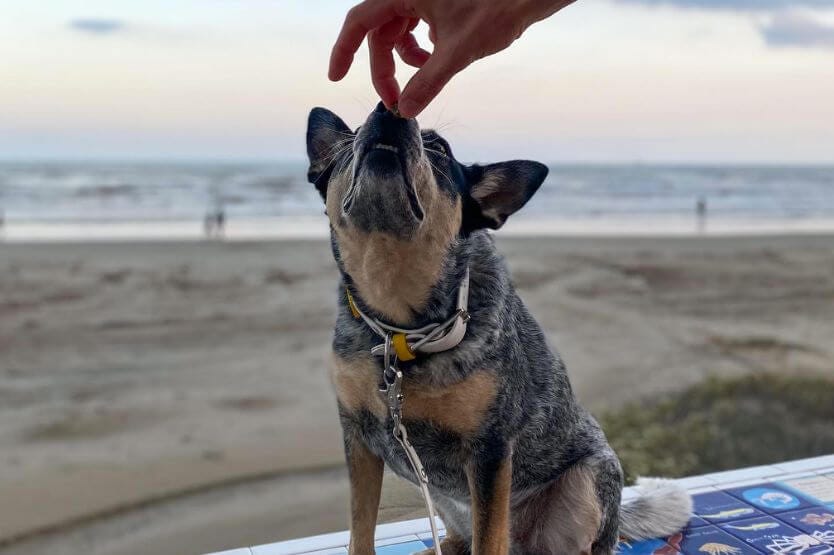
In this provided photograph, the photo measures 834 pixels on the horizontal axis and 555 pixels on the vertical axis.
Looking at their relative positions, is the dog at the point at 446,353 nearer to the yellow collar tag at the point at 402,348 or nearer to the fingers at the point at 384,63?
the yellow collar tag at the point at 402,348

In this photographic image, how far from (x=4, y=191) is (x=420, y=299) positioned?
3122cm

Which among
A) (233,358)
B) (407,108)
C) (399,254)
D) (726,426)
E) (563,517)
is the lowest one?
(233,358)

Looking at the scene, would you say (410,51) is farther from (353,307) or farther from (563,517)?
(563,517)

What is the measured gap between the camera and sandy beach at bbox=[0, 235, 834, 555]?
563cm

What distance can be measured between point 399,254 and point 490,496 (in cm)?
77

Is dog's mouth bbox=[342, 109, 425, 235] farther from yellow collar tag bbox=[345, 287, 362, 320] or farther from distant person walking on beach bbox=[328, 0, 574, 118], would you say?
yellow collar tag bbox=[345, 287, 362, 320]

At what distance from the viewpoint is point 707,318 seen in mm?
11352

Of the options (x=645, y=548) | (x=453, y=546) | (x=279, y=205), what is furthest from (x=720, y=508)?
(x=279, y=205)

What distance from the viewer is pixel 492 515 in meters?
2.42

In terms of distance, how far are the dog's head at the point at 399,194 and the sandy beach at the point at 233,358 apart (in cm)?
152

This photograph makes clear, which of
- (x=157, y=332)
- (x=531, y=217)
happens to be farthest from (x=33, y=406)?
(x=531, y=217)

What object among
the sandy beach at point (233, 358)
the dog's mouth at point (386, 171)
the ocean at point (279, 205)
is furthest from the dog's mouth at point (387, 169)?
the ocean at point (279, 205)

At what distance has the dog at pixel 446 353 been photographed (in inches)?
91.4

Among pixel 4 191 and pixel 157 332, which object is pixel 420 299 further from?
pixel 4 191
